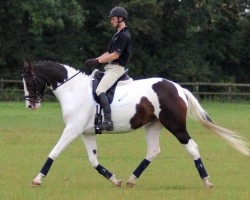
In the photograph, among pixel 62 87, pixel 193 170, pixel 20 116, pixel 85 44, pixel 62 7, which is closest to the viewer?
pixel 62 87

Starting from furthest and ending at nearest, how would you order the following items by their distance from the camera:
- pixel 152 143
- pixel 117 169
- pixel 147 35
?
pixel 147 35, pixel 117 169, pixel 152 143

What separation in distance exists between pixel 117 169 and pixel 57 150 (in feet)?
8.49

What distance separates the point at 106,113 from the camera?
1211 cm

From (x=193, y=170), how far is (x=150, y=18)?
1339 inches

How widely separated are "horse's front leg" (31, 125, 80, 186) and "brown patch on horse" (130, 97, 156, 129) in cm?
89

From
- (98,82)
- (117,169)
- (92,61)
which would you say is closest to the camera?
(92,61)

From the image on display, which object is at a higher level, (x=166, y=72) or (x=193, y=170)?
(x=193, y=170)

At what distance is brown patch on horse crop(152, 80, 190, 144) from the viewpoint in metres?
12.2

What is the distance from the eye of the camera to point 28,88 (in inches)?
493

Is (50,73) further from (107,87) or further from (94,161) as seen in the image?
(94,161)

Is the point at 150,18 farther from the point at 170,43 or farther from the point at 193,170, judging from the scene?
the point at 193,170

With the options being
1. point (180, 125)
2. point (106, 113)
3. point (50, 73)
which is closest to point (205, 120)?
point (180, 125)

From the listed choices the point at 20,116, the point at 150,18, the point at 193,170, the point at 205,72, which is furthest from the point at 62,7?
the point at 193,170

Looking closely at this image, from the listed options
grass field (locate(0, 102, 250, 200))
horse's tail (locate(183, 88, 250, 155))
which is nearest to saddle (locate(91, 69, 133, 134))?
grass field (locate(0, 102, 250, 200))
